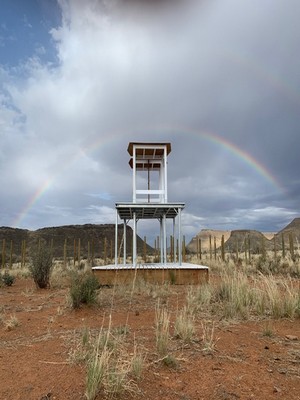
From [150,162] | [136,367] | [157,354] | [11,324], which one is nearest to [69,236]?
[150,162]

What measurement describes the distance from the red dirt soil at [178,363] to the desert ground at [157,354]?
0.01m

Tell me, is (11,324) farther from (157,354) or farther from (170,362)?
(170,362)

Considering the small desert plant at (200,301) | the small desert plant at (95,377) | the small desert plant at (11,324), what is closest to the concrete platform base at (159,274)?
the small desert plant at (200,301)

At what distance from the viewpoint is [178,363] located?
14.6 ft

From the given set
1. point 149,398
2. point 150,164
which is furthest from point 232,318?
point 150,164

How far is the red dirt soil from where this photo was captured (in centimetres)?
376

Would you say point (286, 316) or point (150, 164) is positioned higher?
point (150, 164)

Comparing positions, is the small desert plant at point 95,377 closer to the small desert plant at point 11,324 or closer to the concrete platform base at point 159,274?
the small desert plant at point 11,324

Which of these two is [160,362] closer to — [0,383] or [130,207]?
[0,383]

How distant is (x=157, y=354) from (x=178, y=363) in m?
0.38

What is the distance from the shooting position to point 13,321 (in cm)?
674

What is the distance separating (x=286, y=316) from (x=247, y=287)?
4.71 ft

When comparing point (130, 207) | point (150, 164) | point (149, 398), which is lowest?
point (149, 398)

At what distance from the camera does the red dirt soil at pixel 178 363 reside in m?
3.76
